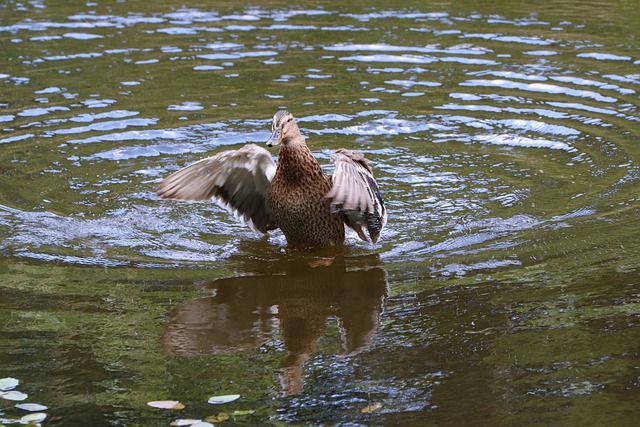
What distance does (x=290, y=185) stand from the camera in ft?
25.3

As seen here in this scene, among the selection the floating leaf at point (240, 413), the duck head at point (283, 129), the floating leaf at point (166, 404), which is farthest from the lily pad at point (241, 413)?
the duck head at point (283, 129)

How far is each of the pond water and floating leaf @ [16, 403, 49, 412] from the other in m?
0.05

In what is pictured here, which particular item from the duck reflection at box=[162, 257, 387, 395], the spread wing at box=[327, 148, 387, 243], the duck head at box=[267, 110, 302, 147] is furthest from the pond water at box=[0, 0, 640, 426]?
the duck head at box=[267, 110, 302, 147]

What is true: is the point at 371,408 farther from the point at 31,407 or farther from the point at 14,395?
the point at 14,395

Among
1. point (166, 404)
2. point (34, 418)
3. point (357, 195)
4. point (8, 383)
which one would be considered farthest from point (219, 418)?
point (357, 195)

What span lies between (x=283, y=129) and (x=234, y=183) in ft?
2.90

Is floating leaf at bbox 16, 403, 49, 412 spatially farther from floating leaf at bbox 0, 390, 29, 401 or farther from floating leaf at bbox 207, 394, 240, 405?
floating leaf at bbox 207, 394, 240, 405

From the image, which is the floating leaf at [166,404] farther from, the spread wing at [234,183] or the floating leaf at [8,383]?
the spread wing at [234,183]

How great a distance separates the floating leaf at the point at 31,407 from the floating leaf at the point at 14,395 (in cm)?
7

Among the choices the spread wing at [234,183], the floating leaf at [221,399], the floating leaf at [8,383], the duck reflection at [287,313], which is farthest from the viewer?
the spread wing at [234,183]

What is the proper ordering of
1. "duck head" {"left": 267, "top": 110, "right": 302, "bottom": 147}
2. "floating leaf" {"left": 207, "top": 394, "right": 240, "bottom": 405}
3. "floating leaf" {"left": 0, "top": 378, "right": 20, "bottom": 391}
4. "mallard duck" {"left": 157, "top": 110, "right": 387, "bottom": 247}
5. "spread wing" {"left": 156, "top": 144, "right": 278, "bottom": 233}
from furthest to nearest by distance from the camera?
1. "spread wing" {"left": 156, "top": 144, "right": 278, "bottom": 233}
2. "mallard duck" {"left": 157, "top": 110, "right": 387, "bottom": 247}
3. "duck head" {"left": 267, "top": 110, "right": 302, "bottom": 147}
4. "floating leaf" {"left": 0, "top": 378, "right": 20, "bottom": 391}
5. "floating leaf" {"left": 207, "top": 394, "right": 240, "bottom": 405}

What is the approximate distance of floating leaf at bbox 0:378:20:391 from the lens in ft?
17.3

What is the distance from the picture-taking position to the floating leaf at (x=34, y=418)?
4902mm

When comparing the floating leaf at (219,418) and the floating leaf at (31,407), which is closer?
the floating leaf at (219,418)
